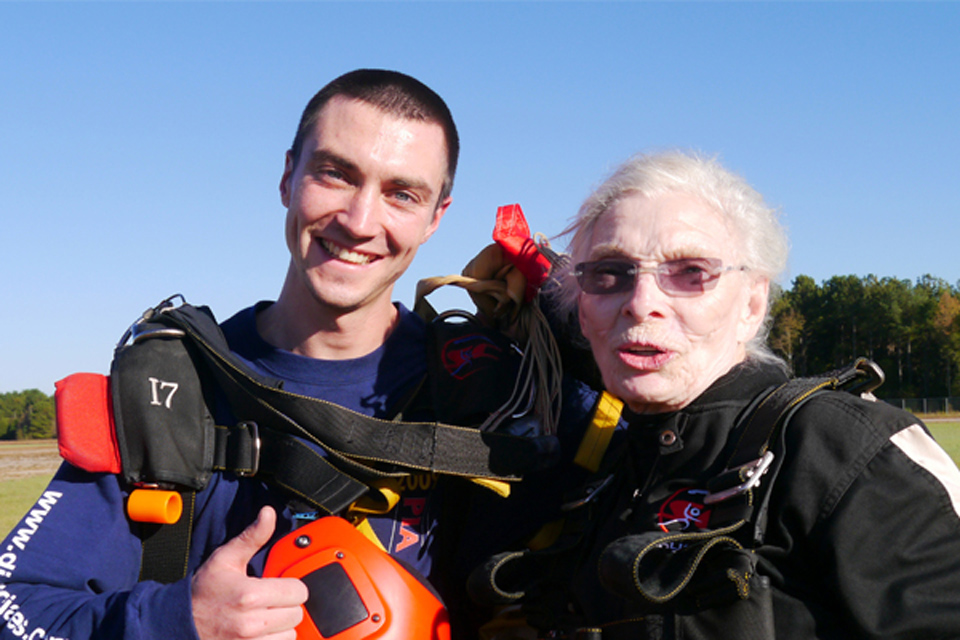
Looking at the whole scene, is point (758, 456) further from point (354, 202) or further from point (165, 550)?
point (165, 550)

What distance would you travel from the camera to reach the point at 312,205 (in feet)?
9.95

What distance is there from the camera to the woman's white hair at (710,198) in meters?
2.46

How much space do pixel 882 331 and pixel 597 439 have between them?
269 ft

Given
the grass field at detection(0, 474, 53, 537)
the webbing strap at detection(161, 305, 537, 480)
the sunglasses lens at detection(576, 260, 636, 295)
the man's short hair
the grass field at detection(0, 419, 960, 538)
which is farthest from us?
the grass field at detection(0, 419, 960, 538)

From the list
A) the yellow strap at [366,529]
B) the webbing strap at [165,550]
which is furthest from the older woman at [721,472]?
the webbing strap at [165,550]

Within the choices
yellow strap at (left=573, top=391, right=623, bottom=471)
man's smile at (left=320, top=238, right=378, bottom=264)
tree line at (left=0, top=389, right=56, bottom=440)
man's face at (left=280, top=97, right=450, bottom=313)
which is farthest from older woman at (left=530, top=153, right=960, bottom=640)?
tree line at (left=0, top=389, right=56, bottom=440)

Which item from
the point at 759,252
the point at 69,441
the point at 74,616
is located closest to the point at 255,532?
the point at 74,616

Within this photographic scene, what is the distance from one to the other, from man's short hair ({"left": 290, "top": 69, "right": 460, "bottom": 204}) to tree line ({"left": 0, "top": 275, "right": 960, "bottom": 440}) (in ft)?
224

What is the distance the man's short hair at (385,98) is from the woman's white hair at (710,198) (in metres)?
0.94

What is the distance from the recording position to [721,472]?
2.14 metres

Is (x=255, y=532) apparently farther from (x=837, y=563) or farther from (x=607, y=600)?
(x=837, y=563)

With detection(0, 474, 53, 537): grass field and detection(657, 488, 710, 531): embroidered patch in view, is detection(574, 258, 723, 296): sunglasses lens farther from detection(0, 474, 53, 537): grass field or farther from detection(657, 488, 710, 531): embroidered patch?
detection(0, 474, 53, 537): grass field

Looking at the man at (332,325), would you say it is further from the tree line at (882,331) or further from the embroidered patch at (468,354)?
the tree line at (882,331)

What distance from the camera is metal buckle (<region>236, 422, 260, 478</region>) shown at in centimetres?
282
